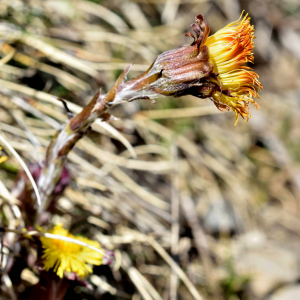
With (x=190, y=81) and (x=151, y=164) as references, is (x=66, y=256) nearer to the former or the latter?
(x=190, y=81)

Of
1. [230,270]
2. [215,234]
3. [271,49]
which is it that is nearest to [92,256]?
[230,270]

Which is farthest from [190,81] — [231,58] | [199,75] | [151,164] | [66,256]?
[151,164]

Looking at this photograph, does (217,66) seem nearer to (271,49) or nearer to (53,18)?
(53,18)

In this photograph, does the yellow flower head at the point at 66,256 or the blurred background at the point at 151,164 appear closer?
the yellow flower head at the point at 66,256

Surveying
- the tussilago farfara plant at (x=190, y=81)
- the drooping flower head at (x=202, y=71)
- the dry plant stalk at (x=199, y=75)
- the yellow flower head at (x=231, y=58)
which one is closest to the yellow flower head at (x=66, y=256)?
the tussilago farfara plant at (x=190, y=81)

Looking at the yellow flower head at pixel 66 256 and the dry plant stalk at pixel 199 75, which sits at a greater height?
the dry plant stalk at pixel 199 75

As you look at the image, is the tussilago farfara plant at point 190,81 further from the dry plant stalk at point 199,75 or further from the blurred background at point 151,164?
the blurred background at point 151,164
